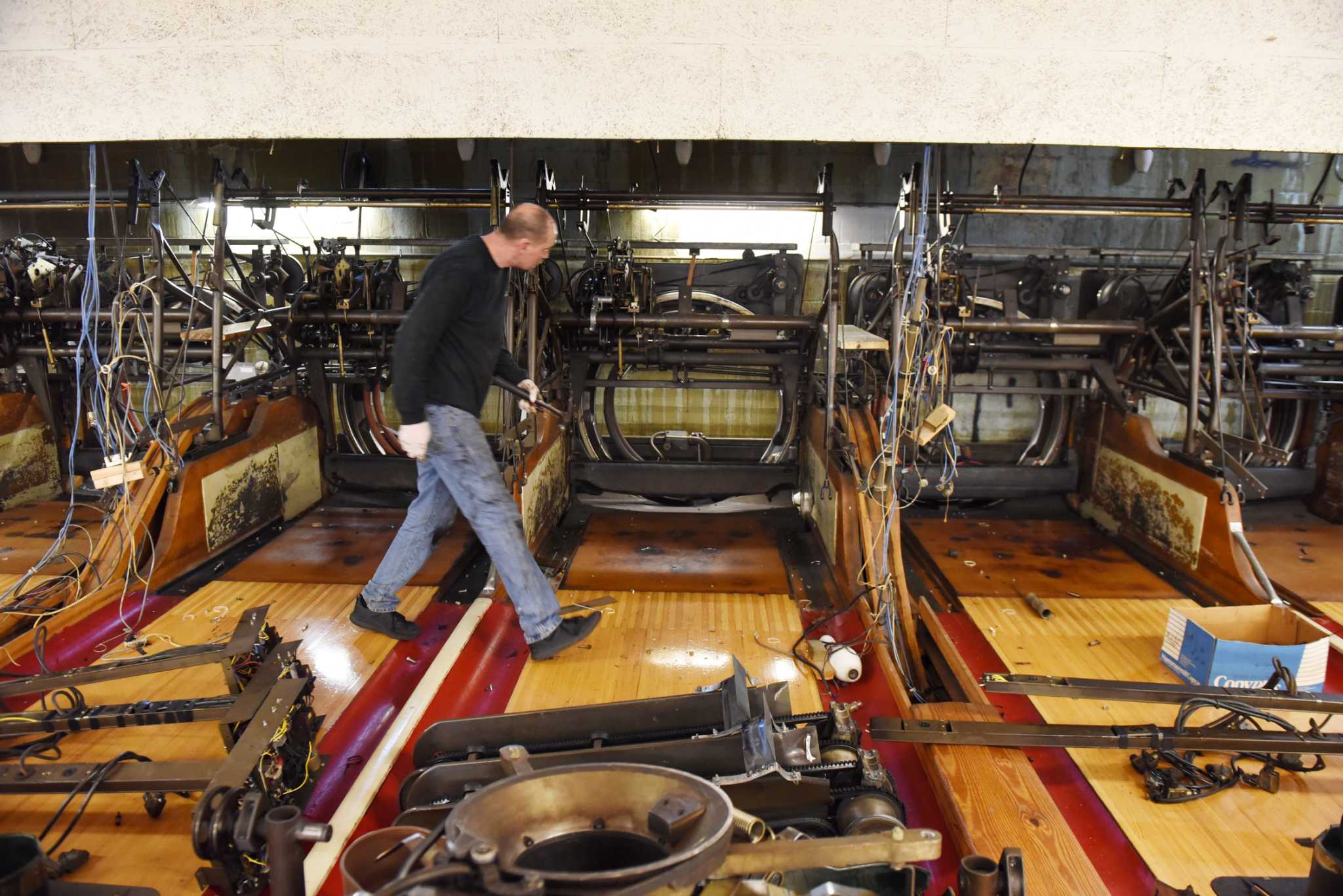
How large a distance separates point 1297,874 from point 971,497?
3037mm

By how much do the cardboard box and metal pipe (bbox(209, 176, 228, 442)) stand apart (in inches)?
162

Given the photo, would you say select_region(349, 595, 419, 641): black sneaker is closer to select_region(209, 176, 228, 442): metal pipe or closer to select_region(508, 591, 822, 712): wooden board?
select_region(508, 591, 822, 712): wooden board

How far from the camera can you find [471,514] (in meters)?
2.85

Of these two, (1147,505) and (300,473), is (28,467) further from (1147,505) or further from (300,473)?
(1147,505)

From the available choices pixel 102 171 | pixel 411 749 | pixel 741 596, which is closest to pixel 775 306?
pixel 741 596

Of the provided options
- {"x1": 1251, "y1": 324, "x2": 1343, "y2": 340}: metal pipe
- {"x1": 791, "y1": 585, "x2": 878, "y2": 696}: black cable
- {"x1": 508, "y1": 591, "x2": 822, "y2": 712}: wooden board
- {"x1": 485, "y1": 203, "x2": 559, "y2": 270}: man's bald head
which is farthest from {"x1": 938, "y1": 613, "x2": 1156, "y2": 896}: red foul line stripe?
{"x1": 1251, "y1": 324, "x2": 1343, "y2": 340}: metal pipe

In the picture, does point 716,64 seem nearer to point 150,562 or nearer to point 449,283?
point 449,283

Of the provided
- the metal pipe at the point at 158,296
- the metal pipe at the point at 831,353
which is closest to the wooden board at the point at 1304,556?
the metal pipe at the point at 831,353

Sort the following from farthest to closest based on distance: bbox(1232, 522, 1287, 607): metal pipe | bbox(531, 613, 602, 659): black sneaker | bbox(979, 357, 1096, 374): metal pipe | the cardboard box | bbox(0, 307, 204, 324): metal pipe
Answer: bbox(0, 307, 204, 324): metal pipe < bbox(979, 357, 1096, 374): metal pipe < bbox(1232, 522, 1287, 607): metal pipe < bbox(531, 613, 602, 659): black sneaker < the cardboard box

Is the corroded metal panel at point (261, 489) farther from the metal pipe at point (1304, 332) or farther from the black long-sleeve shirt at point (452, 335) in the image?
the metal pipe at point (1304, 332)

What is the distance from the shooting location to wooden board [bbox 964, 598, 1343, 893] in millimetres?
1985

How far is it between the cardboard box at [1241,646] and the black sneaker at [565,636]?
80.6 inches

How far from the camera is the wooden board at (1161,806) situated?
1985mm

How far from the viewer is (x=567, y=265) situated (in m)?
5.40
